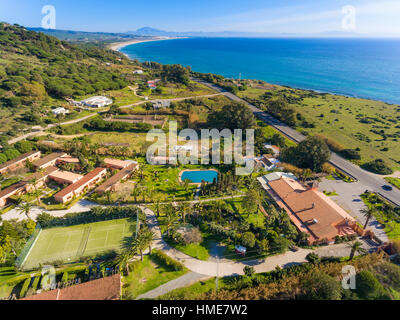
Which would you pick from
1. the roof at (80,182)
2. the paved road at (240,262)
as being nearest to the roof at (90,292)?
the paved road at (240,262)

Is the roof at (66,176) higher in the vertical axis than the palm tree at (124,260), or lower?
higher

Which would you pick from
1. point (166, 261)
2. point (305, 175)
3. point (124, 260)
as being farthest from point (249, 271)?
point (305, 175)

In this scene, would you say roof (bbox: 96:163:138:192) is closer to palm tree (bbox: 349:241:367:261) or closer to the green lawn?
the green lawn

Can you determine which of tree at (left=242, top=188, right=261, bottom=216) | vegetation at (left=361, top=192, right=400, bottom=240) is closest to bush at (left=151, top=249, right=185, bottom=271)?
tree at (left=242, top=188, right=261, bottom=216)

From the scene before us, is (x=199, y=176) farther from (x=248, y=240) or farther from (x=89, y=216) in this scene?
(x=89, y=216)

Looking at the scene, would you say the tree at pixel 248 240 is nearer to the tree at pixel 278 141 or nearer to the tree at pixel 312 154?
the tree at pixel 312 154
